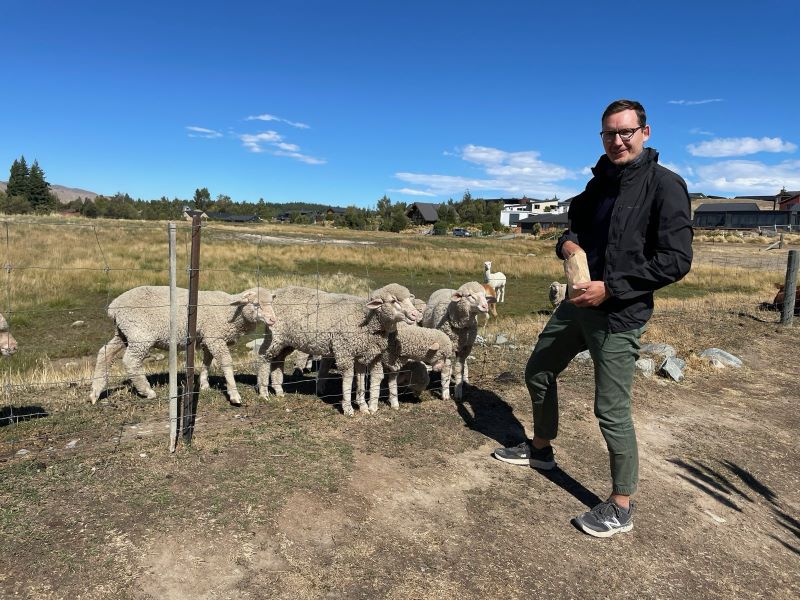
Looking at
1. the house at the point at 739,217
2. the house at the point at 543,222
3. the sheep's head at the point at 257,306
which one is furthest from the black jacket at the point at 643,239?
the house at the point at 739,217

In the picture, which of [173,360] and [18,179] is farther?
[18,179]

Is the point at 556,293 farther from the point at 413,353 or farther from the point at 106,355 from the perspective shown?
the point at 106,355

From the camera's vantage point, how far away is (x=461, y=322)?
7914mm

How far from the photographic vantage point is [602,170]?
14.6 ft

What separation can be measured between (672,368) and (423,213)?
114 metres

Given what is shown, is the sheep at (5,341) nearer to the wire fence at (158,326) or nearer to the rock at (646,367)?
the wire fence at (158,326)

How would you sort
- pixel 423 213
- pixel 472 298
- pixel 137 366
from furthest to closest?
pixel 423 213 < pixel 472 298 < pixel 137 366

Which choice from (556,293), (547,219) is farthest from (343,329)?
(547,219)

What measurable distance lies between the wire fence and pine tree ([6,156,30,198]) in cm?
8420

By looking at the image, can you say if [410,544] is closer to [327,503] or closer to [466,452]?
[327,503]

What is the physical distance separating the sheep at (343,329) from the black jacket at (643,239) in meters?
3.01

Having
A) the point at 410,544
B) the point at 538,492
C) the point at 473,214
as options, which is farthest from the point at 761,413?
the point at 473,214

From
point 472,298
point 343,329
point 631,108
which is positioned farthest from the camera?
point 472,298

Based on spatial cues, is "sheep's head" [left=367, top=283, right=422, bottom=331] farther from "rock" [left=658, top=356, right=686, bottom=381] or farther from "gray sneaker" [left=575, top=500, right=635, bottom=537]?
"rock" [left=658, top=356, right=686, bottom=381]
